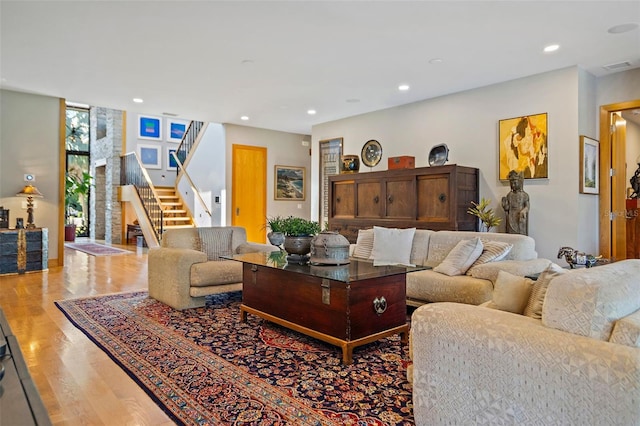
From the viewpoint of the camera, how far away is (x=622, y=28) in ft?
12.6

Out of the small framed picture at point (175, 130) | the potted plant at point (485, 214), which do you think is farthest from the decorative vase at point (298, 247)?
the small framed picture at point (175, 130)

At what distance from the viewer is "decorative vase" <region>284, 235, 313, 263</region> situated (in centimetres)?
344

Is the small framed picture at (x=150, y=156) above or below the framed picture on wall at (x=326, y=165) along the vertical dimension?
above

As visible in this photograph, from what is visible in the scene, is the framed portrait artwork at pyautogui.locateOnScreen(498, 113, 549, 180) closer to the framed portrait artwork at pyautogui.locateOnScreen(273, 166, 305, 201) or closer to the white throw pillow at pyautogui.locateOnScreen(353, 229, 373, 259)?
the white throw pillow at pyautogui.locateOnScreen(353, 229, 373, 259)

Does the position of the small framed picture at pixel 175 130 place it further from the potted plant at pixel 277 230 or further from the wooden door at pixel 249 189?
the potted plant at pixel 277 230

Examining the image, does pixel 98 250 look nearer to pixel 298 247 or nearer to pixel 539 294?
pixel 298 247

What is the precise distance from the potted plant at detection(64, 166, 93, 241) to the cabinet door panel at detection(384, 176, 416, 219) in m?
10.0

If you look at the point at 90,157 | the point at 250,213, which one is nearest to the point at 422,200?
the point at 250,213

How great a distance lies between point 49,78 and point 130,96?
1.12m

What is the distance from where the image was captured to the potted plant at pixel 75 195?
12.0m

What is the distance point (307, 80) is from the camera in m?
5.58

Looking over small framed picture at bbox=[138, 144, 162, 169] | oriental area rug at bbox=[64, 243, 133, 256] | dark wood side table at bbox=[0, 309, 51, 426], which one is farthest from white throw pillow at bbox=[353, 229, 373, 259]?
small framed picture at bbox=[138, 144, 162, 169]

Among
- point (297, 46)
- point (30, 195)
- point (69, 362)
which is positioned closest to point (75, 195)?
point (30, 195)

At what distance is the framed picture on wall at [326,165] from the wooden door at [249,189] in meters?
1.44
